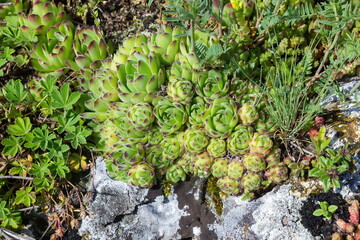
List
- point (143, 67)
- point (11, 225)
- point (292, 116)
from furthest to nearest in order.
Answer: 1. point (11, 225)
2. point (143, 67)
3. point (292, 116)

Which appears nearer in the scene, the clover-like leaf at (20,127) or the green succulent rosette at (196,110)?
the green succulent rosette at (196,110)

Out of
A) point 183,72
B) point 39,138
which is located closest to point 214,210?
point 183,72

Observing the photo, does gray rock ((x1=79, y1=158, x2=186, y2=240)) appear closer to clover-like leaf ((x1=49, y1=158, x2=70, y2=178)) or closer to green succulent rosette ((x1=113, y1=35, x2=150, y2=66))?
clover-like leaf ((x1=49, y1=158, x2=70, y2=178))

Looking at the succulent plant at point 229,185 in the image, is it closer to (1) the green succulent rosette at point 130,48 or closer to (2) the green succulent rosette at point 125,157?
(2) the green succulent rosette at point 125,157

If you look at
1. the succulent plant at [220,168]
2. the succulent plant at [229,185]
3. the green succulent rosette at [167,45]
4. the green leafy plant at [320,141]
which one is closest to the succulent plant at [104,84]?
the green succulent rosette at [167,45]

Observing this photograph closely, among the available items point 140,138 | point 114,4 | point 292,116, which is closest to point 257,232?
point 292,116

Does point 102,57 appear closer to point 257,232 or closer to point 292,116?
point 292,116
